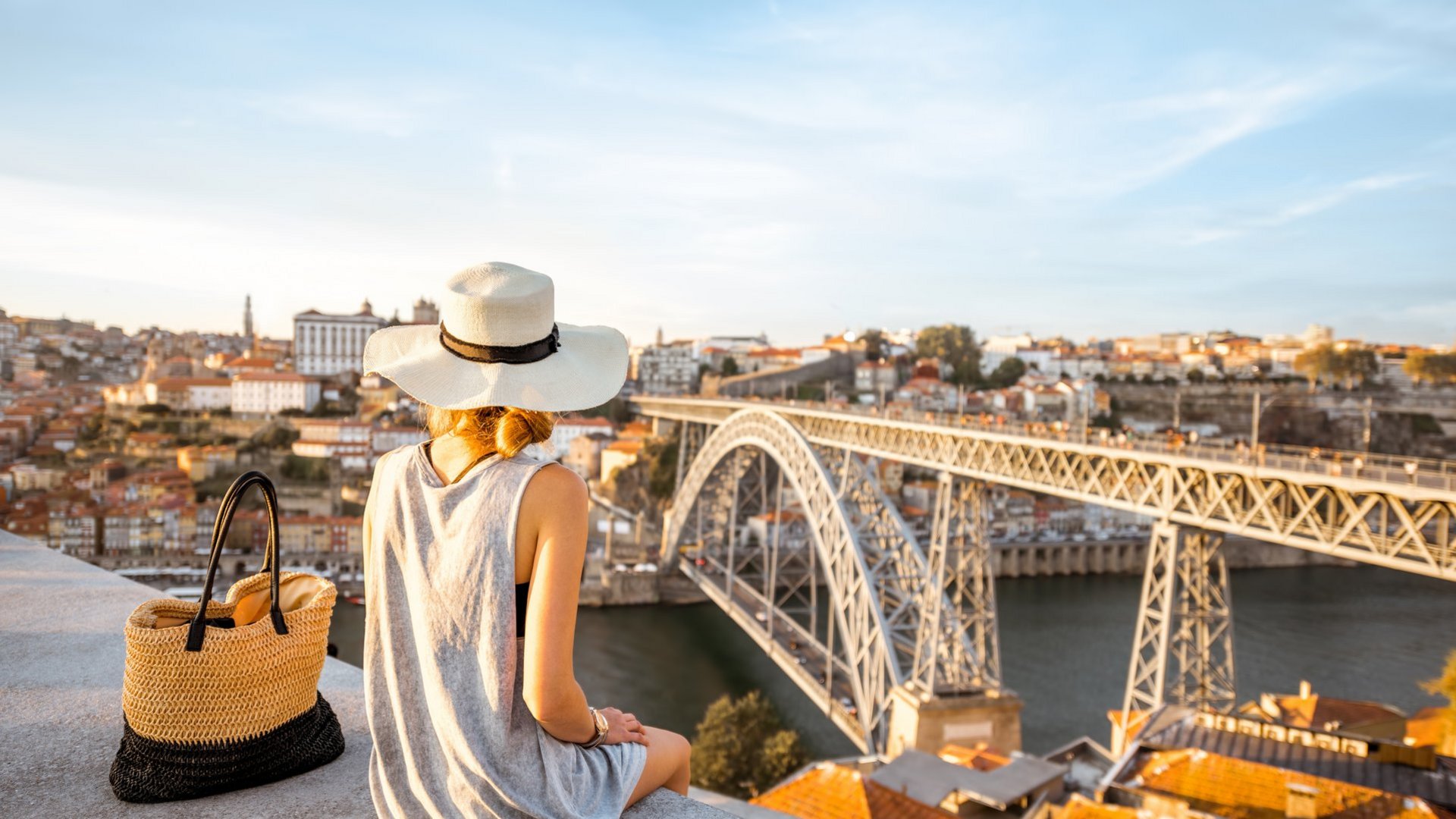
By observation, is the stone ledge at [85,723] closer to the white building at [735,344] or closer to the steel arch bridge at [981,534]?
the steel arch bridge at [981,534]

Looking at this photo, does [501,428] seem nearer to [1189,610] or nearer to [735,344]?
[1189,610]

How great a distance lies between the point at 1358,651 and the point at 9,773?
1022 inches

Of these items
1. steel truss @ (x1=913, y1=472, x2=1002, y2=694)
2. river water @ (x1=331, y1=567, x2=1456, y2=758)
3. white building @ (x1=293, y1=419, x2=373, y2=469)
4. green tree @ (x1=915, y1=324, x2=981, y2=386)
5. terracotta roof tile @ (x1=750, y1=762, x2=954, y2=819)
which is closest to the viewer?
terracotta roof tile @ (x1=750, y1=762, x2=954, y2=819)

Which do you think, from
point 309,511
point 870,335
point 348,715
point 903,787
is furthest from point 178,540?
point 870,335

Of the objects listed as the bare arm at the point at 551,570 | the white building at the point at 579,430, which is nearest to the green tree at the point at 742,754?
the bare arm at the point at 551,570

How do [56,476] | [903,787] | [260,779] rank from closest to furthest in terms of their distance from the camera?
1. [260,779]
2. [903,787]
3. [56,476]

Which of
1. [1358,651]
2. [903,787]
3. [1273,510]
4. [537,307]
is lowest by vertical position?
[1358,651]

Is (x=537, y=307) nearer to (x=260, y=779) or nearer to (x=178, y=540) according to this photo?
(x=260, y=779)

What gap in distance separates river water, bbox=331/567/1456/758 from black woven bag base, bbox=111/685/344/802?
14.9m

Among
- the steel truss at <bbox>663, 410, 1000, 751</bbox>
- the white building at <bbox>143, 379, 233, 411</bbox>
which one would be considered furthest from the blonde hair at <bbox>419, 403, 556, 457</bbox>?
the white building at <bbox>143, 379, 233, 411</bbox>

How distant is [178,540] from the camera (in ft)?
96.9

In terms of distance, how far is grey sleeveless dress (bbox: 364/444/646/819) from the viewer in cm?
120

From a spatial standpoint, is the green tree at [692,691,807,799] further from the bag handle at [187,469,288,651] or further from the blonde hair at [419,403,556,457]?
the blonde hair at [419,403,556,457]

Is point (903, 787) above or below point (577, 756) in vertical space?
below
